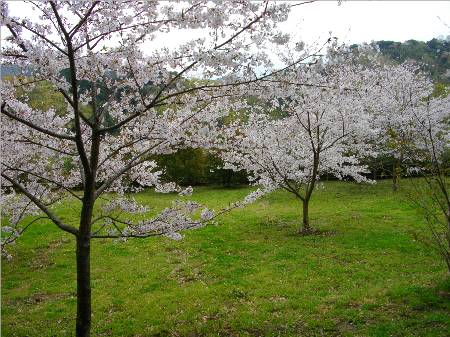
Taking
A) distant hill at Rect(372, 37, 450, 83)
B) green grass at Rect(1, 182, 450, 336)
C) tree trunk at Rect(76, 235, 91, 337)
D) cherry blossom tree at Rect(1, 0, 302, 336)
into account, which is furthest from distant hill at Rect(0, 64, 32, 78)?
distant hill at Rect(372, 37, 450, 83)

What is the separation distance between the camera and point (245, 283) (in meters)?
11.3

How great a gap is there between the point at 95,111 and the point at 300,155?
507 inches

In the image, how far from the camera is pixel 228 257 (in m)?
14.0

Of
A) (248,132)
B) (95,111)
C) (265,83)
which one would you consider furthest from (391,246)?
(95,111)

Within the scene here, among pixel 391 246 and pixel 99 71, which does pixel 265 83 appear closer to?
pixel 99 71

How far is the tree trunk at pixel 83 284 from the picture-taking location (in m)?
6.23

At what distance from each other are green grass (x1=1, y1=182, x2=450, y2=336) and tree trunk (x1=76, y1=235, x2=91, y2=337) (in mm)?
2256

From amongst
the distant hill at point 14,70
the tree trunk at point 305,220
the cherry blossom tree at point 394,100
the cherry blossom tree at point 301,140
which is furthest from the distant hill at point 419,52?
the distant hill at point 14,70

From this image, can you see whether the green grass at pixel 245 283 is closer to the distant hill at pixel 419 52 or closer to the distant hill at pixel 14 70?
the distant hill at pixel 14 70

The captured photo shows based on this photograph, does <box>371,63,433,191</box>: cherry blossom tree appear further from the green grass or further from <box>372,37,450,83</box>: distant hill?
<box>372,37,450,83</box>: distant hill

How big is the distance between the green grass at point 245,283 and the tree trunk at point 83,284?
2256mm

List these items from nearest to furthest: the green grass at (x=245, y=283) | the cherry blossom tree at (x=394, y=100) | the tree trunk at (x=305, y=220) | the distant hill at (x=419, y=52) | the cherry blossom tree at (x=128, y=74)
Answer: the cherry blossom tree at (x=128, y=74), the green grass at (x=245, y=283), the tree trunk at (x=305, y=220), the cherry blossom tree at (x=394, y=100), the distant hill at (x=419, y=52)

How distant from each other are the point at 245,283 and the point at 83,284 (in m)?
5.81

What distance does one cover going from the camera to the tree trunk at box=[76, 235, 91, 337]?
6234 mm
